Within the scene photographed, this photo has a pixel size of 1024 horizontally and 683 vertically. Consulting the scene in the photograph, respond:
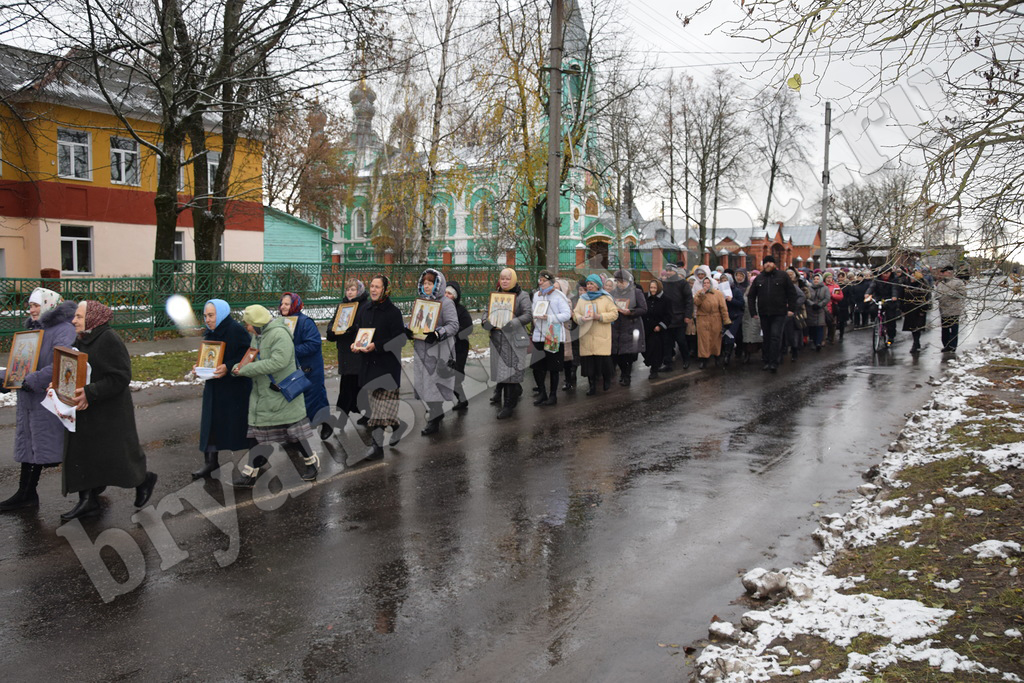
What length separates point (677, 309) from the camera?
15.0 m

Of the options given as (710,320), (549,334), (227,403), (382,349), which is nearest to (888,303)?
(710,320)

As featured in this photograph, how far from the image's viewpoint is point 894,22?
5.55 meters

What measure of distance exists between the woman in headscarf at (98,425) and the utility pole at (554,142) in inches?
421

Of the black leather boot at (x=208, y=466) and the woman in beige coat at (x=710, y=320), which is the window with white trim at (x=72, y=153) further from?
the black leather boot at (x=208, y=466)

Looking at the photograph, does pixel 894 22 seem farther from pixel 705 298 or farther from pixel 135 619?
pixel 705 298

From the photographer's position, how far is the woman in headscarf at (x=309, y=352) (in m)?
8.48

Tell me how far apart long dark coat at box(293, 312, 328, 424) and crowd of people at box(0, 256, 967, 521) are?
0.01 m

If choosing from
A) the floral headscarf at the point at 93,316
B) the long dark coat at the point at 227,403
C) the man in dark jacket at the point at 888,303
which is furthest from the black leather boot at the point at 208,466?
the man in dark jacket at the point at 888,303

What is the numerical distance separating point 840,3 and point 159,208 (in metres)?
18.1

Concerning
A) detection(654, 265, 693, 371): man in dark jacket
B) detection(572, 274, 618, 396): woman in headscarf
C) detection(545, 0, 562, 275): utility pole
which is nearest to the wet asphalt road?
detection(572, 274, 618, 396): woman in headscarf

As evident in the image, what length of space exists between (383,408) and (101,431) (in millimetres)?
3022

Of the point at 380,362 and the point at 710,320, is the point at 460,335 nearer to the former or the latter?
the point at 380,362

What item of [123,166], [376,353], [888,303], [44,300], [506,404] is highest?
[123,166]

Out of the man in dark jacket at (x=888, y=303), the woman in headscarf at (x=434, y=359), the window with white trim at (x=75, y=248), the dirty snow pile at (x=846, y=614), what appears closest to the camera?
the dirty snow pile at (x=846, y=614)
